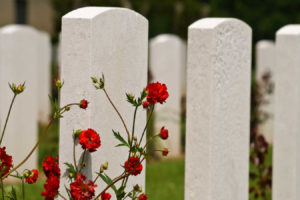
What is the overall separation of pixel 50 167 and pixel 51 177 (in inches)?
1.6

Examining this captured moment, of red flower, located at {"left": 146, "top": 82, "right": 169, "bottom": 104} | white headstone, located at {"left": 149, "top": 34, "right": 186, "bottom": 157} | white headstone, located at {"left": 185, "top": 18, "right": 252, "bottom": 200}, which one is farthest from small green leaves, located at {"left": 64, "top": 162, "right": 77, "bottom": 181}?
white headstone, located at {"left": 149, "top": 34, "right": 186, "bottom": 157}

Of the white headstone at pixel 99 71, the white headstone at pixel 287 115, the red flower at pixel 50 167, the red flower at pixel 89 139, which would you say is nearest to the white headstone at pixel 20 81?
the white headstone at pixel 287 115

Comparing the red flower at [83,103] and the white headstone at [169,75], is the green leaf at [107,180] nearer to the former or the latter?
the red flower at [83,103]

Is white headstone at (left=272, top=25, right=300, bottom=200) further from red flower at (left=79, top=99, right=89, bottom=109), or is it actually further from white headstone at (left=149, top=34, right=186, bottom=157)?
white headstone at (left=149, top=34, right=186, bottom=157)

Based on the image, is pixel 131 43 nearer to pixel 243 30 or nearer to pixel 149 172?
pixel 243 30

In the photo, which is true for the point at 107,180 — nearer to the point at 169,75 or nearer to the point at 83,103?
the point at 83,103

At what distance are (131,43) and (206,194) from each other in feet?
2.39

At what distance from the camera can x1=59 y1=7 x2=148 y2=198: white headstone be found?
2385mm

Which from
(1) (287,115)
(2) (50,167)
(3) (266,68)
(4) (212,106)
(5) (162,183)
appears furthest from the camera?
(3) (266,68)

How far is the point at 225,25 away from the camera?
9.39 feet

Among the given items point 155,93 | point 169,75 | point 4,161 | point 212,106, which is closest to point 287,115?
point 212,106

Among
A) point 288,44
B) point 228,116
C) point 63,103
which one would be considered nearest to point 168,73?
point 288,44

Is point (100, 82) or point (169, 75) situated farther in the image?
point (169, 75)

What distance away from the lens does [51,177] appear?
2361 mm
